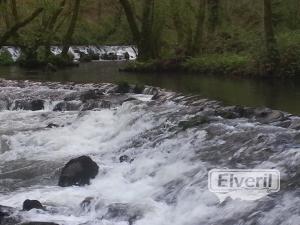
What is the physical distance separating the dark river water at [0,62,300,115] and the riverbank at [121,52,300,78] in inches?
23.8

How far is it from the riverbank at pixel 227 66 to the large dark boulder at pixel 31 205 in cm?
1287

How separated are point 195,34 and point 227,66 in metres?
4.46

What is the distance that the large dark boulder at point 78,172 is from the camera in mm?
10438

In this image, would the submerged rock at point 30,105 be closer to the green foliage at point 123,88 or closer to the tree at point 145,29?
the green foliage at point 123,88

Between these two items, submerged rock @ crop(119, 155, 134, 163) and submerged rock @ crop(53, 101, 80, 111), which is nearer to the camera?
submerged rock @ crop(119, 155, 134, 163)

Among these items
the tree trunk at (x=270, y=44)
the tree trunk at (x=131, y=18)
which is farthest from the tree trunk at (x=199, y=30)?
the tree trunk at (x=270, y=44)

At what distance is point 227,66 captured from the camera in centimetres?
2330

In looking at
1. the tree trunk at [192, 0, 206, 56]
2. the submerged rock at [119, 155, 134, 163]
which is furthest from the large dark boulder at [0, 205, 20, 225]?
the tree trunk at [192, 0, 206, 56]

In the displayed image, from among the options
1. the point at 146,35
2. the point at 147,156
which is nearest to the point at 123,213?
the point at 147,156

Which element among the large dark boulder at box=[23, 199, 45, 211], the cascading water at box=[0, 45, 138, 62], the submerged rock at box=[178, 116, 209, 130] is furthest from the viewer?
the cascading water at box=[0, 45, 138, 62]

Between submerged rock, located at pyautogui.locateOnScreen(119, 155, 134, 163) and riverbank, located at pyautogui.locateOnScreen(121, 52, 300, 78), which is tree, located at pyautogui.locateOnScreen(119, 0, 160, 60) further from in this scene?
submerged rock, located at pyautogui.locateOnScreen(119, 155, 134, 163)

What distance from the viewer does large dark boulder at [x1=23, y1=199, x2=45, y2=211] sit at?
352 inches

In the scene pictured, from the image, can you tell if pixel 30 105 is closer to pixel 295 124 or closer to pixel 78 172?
pixel 78 172

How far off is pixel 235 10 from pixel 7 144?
23.0m
